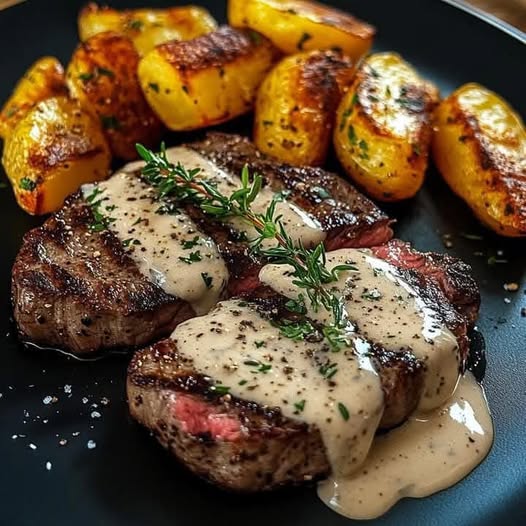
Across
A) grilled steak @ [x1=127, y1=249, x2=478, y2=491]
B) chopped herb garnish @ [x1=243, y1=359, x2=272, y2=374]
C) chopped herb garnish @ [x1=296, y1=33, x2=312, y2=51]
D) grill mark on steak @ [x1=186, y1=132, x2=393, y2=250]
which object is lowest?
grilled steak @ [x1=127, y1=249, x2=478, y2=491]

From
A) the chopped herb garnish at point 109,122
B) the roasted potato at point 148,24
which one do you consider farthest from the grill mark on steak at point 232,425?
the roasted potato at point 148,24

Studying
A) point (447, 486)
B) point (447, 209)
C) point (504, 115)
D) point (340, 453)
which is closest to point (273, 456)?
point (340, 453)

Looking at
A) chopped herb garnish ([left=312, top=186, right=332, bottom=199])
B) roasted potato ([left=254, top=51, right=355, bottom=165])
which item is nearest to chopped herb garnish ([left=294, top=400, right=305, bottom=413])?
chopped herb garnish ([left=312, top=186, right=332, bottom=199])

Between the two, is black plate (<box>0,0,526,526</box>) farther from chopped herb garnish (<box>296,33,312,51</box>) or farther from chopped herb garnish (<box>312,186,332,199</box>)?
chopped herb garnish (<box>296,33,312,51</box>)

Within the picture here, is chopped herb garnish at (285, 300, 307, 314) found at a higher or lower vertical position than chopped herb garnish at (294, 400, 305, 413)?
higher

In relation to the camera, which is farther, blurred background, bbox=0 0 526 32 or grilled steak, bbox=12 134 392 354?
blurred background, bbox=0 0 526 32

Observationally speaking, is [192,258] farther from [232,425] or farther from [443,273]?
[443,273]

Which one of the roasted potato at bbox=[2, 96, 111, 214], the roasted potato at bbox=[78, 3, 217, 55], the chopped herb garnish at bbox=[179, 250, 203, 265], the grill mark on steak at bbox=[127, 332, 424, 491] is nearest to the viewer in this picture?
the grill mark on steak at bbox=[127, 332, 424, 491]
